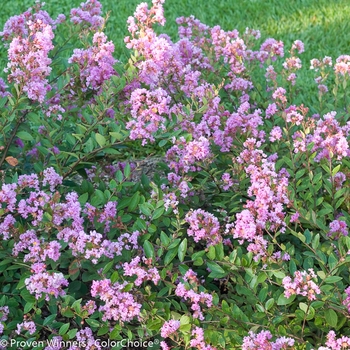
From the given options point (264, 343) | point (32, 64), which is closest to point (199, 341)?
point (264, 343)

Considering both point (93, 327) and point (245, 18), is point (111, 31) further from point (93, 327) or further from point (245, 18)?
point (93, 327)

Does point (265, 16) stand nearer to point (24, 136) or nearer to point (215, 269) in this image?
point (24, 136)

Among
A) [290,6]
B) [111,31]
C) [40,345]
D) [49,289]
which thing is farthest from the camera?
[290,6]

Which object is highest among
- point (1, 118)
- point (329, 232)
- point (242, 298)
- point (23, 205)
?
point (1, 118)

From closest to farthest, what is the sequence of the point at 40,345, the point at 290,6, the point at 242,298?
the point at 40,345 < the point at 242,298 < the point at 290,6

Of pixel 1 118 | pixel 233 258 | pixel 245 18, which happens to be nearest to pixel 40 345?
pixel 233 258

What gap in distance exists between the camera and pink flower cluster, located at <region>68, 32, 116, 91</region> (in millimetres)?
2699

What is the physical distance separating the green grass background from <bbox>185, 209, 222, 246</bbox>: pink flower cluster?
3.61 m

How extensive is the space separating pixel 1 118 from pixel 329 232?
1.30 m

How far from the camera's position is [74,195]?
2.15m

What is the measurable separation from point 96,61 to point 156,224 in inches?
31.5

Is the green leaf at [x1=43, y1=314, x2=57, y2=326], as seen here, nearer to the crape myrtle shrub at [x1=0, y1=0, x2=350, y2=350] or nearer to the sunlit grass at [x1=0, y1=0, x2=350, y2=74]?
the crape myrtle shrub at [x1=0, y1=0, x2=350, y2=350]

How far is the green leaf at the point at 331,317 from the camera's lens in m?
2.05

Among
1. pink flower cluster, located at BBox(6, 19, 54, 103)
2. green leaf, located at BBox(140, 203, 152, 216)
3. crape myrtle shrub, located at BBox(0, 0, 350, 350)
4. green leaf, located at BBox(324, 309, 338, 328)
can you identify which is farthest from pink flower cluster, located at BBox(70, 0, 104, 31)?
green leaf, located at BBox(324, 309, 338, 328)
